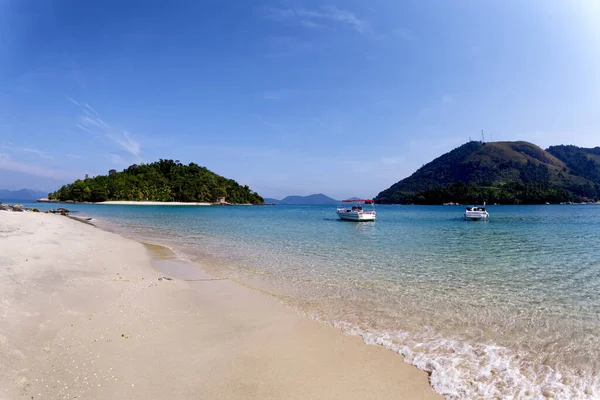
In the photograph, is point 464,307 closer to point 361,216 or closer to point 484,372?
point 484,372

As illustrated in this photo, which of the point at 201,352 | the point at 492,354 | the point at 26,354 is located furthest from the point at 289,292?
the point at 26,354

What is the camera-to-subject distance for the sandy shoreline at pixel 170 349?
4457mm

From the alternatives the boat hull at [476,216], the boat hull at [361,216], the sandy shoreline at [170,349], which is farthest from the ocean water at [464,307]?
the boat hull at [476,216]

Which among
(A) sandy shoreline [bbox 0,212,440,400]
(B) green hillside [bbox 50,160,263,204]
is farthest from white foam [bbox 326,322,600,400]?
(B) green hillside [bbox 50,160,263,204]

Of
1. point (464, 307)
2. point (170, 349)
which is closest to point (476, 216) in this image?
point (464, 307)

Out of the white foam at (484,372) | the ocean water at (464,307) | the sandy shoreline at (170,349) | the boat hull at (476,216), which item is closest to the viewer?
the sandy shoreline at (170,349)

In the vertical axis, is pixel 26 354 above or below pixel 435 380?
above

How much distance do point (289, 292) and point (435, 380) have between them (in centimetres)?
622

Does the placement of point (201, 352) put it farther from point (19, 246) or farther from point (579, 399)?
point (19, 246)

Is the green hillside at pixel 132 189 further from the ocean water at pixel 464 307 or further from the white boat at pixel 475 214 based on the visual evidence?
the ocean water at pixel 464 307

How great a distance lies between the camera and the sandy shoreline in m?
4.46

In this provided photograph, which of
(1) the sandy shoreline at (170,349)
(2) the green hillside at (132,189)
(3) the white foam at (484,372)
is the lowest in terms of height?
(3) the white foam at (484,372)

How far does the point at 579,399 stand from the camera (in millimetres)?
4676

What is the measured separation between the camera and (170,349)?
573 cm
